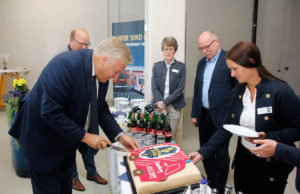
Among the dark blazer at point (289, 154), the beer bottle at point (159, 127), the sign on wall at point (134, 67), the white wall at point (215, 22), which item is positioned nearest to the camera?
the dark blazer at point (289, 154)

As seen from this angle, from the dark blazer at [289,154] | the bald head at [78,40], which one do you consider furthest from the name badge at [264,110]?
the bald head at [78,40]

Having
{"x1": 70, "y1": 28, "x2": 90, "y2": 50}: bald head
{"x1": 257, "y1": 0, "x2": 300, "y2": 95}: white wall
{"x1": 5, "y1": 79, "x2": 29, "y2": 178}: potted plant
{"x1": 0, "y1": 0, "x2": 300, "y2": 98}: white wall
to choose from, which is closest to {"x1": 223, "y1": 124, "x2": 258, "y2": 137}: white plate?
{"x1": 70, "y1": 28, "x2": 90, "y2": 50}: bald head

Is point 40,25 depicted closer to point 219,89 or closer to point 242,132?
point 219,89

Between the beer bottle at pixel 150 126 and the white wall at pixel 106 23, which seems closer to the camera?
the beer bottle at pixel 150 126

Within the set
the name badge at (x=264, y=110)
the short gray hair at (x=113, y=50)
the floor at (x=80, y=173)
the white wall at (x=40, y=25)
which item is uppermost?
the white wall at (x=40, y=25)

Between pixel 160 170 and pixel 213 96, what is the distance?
120 centimetres

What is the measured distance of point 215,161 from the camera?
7.80 feet

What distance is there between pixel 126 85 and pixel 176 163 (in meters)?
3.58

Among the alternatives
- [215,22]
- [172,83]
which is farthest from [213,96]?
[215,22]

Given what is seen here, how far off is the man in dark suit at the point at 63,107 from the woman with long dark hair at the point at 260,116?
68cm

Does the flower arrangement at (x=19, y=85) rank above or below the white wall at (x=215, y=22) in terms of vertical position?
below

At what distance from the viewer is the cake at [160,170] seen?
114 centimetres

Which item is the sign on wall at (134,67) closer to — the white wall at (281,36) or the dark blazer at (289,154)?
the dark blazer at (289,154)

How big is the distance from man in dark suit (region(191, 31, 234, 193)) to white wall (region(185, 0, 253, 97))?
4255 mm
